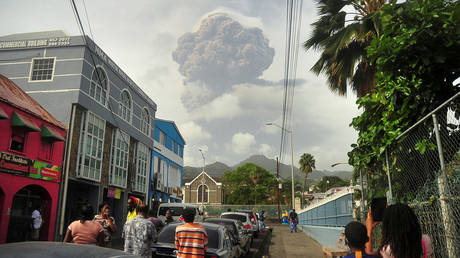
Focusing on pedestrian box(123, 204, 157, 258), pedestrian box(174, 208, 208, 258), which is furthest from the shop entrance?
pedestrian box(174, 208, 208, 258)

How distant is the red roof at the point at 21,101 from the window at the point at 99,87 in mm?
3332

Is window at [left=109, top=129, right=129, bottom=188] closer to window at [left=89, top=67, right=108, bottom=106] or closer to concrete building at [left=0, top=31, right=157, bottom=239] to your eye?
concrete building at [left=0, top=31, right=157, bottom=239]

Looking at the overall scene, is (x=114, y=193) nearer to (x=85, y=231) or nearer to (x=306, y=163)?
(x=85, y=231)

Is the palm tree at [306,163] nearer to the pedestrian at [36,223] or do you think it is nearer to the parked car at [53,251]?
the pedestrian at [36,223]

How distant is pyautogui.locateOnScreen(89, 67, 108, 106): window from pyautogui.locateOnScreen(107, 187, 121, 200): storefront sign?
6226 millimetres

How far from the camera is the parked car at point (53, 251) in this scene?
2.46 meters

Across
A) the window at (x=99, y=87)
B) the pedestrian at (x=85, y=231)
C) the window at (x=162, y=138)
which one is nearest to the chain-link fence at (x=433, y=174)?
the pedestrian at (x=85, y=231)

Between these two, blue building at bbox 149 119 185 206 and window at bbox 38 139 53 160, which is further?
blue building at bbox 149 119 185 206

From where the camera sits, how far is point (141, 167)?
30219 mm

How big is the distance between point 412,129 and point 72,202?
21006 mm

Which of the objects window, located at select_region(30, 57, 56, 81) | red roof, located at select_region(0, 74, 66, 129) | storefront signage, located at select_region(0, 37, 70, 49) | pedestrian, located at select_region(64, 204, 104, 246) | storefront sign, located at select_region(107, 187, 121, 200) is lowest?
pedestrian, located at select_region(64, 204, 104, 246)

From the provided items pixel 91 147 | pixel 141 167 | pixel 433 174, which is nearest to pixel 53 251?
pixel 433 174

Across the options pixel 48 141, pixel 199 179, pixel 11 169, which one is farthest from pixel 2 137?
pixel 199 179

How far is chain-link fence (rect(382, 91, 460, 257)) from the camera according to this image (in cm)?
397
